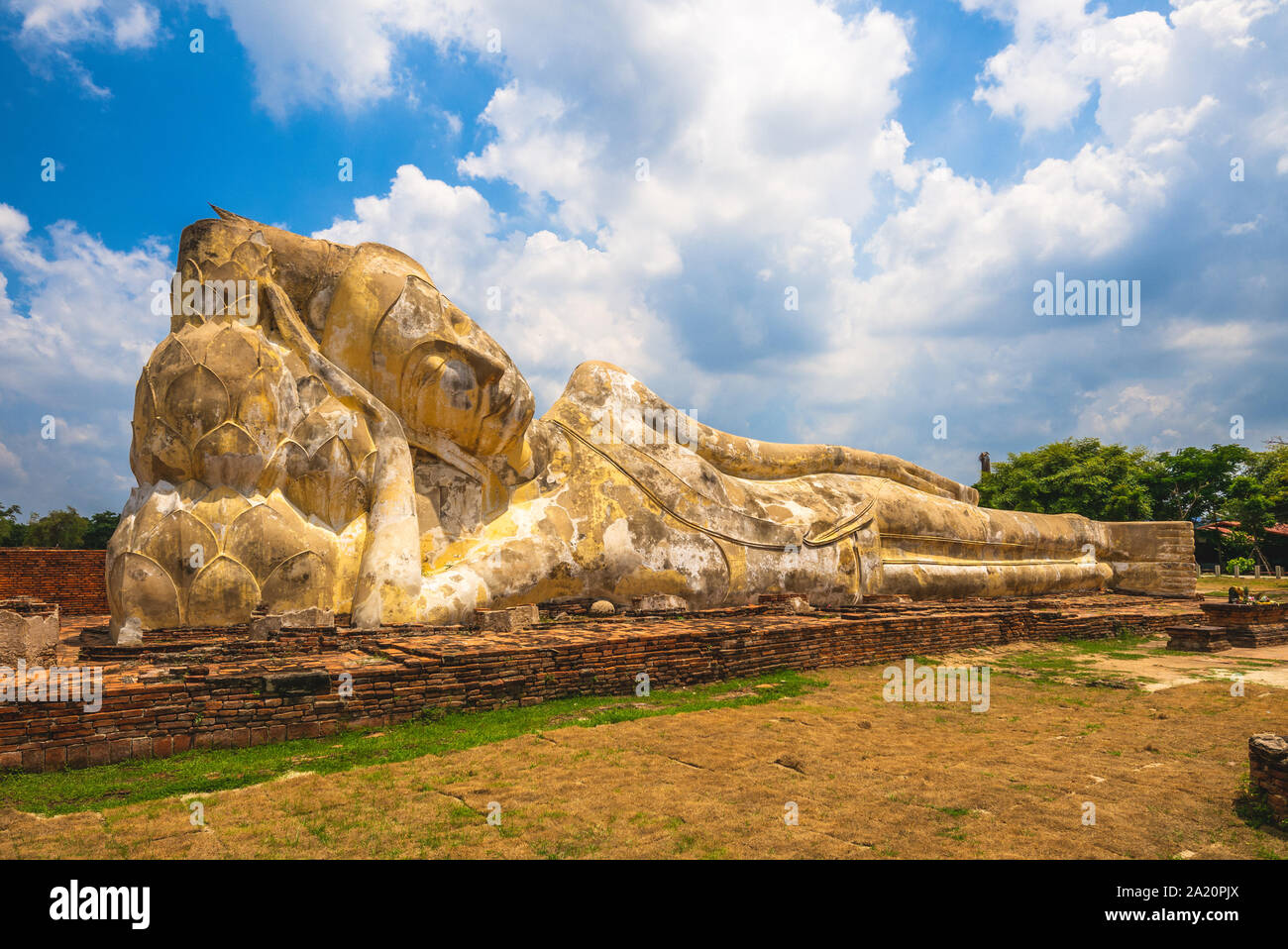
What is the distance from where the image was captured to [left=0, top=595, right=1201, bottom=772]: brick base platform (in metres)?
4.41

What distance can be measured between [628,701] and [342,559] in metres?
3.55

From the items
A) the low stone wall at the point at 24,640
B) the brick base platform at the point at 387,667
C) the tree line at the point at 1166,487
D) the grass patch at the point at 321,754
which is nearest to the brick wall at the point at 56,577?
the brick base platform at the point at 387,667

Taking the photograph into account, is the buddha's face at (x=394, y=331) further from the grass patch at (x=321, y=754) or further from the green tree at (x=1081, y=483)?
the green tree at (x=1081, y=483)

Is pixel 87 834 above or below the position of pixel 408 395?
below

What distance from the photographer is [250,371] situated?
780cm

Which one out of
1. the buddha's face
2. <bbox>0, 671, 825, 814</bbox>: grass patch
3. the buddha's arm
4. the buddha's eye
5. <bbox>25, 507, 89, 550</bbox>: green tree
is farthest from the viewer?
<bbox>25, 507, 89, 550</bbox>: green tree

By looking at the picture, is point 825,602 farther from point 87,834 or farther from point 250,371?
point 87,834

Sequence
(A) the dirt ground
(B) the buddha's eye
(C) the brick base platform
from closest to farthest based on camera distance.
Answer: (A) the dirt ground < (C) the brick base platform < (B) the buddha's eye

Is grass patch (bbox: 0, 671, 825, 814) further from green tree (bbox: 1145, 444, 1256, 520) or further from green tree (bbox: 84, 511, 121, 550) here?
green tree (bbox: 1145, 444, 1256, 520)

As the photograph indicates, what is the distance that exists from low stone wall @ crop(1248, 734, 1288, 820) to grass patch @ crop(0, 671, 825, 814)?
3.32 m

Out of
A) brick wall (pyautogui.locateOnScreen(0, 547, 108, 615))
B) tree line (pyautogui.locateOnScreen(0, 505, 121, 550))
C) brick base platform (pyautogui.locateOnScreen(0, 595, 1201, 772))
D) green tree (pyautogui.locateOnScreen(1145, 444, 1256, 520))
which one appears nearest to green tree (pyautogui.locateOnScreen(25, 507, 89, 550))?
tree line (pyautogui.locateOnScreen(0, 505, 121, 550))

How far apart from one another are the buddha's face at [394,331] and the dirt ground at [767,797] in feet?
16.0

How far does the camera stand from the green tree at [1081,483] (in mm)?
27047
